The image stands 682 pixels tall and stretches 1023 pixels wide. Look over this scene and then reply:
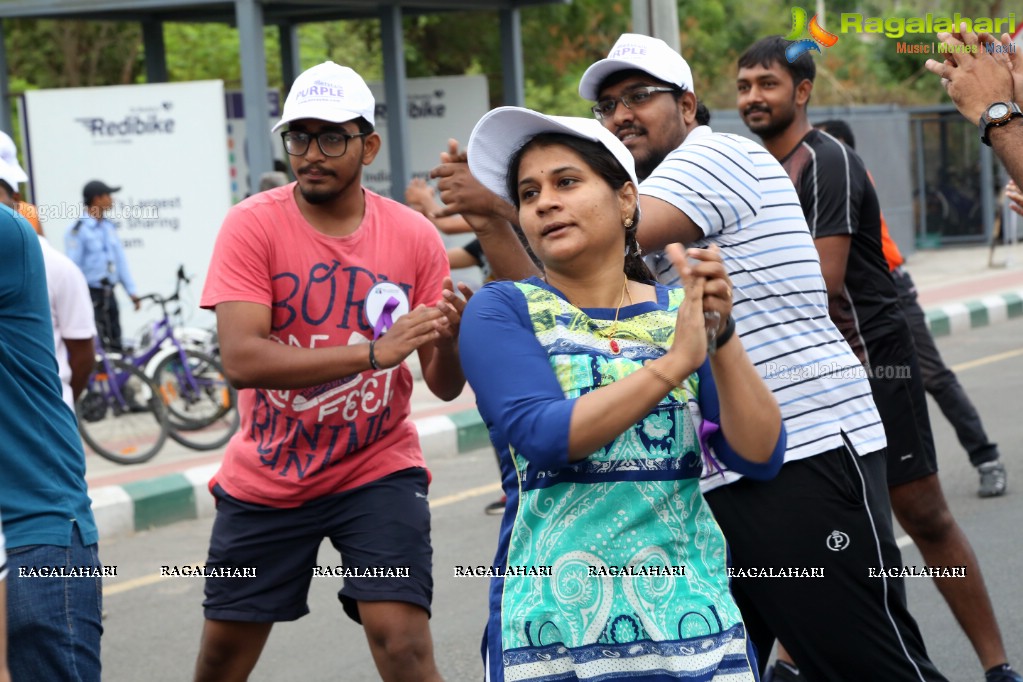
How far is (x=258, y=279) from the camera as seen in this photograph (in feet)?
12.7

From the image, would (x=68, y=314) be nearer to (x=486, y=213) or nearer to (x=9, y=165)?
(x=9, y=165)

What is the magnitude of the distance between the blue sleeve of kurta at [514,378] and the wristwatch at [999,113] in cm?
127

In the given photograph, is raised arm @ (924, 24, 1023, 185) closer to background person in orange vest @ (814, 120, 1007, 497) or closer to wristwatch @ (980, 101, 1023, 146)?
wristwatch @ (980, 101, 1023, 146)

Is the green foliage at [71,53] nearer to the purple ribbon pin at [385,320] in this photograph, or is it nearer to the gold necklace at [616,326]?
the purple ribbon pin at [385,320]

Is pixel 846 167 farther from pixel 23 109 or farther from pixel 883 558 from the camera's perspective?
pixel 23 109

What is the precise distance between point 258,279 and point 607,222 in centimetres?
150

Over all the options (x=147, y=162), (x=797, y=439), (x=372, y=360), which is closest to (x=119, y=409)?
(x=147, y=162)

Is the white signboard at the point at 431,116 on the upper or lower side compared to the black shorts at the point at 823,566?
upper

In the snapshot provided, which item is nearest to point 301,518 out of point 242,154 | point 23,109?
point 23,109

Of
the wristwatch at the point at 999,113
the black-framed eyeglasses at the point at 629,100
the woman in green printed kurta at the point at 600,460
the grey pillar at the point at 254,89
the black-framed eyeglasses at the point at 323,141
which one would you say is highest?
the grey pillar at the point at 254,89

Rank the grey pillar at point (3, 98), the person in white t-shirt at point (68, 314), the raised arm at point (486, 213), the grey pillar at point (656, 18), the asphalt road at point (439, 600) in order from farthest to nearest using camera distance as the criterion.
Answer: the grey pillar at point (3, 98), the grey pillar at point (656, 18), the asphalt road at point (439, 600), the person in white t-shirt at point (68, 314), the raised arm at point (486, 213)

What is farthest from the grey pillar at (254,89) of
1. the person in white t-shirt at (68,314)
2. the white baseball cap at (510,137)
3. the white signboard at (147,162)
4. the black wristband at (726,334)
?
the black wristband at (726,334)

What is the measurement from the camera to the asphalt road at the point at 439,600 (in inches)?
208

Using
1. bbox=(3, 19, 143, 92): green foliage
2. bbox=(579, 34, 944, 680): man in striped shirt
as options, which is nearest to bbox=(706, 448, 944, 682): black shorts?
bbox=(579, 34, 944, 680): man in striped shirt
